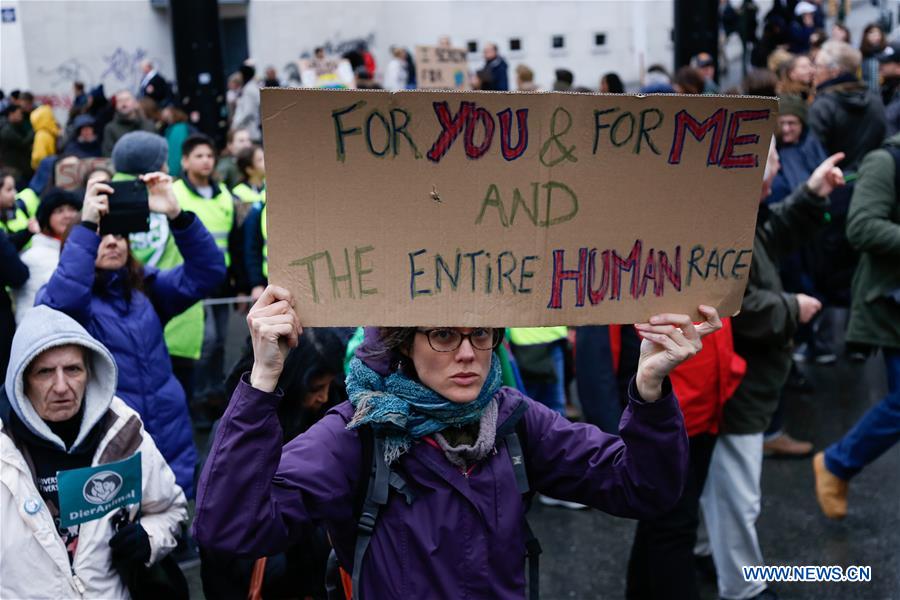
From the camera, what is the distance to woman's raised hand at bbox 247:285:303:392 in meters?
2.30

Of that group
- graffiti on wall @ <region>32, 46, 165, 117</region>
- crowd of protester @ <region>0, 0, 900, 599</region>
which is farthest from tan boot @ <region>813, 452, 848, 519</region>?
graffiti on wall @ <region>32, 46, 165, 117</region>

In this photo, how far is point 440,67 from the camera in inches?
556

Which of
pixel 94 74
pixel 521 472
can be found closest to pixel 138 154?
pixel 521 472

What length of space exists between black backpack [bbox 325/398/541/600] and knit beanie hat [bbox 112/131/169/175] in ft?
13.1

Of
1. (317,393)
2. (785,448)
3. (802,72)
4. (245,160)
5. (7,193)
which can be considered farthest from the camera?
(802,72)

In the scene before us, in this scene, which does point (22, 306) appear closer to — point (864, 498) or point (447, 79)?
point (864, 498)

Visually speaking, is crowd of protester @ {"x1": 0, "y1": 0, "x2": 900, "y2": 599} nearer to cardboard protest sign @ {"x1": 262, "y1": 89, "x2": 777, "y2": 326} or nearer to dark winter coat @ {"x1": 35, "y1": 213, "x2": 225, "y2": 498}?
dark winter coat @ {"x1": 35, "y1": 213, "x2": 225, "y2": 498}

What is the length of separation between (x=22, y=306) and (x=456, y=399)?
3392 millimetres

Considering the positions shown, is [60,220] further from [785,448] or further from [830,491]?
[785,448]

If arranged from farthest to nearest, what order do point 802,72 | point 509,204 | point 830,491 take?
point 802,72, point 830,491, point 509,204

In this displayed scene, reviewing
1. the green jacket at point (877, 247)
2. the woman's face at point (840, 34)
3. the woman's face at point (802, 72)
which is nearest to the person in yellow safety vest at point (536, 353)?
the green jacket at point (877, 247)

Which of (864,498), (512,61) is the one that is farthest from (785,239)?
(512,61)

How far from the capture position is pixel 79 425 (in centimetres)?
339

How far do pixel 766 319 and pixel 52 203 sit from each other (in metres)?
3.45
